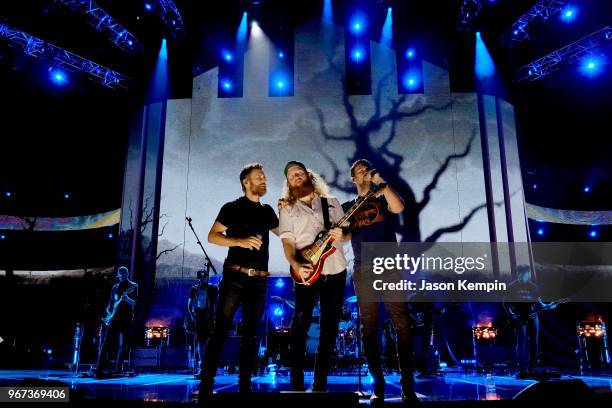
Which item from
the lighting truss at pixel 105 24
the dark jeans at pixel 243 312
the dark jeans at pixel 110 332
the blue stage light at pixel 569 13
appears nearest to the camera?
the dark jeans at pixel 243 312

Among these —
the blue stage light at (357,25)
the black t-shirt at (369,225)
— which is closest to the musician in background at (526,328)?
the black t-shirt at (369,225)

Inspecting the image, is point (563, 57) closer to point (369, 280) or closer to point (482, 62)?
point (482, 62)

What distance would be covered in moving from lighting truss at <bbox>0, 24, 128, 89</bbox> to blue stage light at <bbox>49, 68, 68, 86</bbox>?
133mm

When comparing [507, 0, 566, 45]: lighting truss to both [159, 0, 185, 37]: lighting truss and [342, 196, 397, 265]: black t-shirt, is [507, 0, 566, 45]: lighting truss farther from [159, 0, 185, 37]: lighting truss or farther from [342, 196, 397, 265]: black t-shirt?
[159, 0, 185, 37]: lighting truss

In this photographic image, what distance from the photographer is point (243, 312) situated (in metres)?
2.96

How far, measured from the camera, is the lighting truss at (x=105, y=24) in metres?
6.96

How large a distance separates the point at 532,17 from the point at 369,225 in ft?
20.5

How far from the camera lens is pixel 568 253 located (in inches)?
376

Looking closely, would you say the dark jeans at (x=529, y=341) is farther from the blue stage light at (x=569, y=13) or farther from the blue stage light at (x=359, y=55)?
the blue stage light at (x=359, y=55)

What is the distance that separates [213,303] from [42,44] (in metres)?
5.28

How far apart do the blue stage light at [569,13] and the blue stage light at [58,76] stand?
871 cm

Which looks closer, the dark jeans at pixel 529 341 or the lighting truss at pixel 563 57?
the dark jeans at pixel 529 341

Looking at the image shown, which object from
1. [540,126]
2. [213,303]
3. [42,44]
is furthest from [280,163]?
[540,126]

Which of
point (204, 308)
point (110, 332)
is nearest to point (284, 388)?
point (204, 308)
